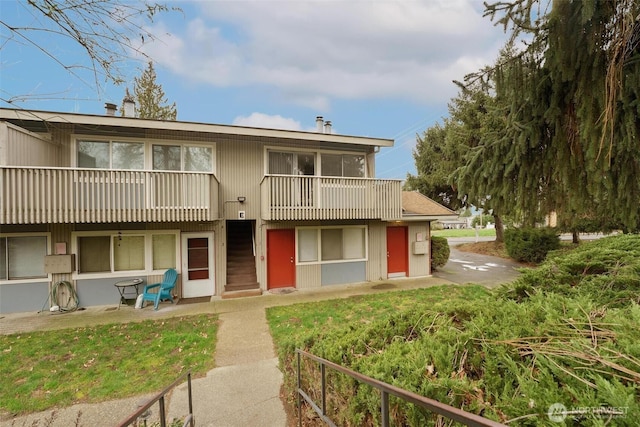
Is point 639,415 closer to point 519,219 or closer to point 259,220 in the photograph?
point 519,219

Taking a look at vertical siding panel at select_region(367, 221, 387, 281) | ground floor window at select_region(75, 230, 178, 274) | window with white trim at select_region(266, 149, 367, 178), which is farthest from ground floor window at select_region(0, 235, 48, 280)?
vertical siding panel at select_region(367, 221, 387, 281)

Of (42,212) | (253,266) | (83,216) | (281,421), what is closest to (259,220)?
(253,266)

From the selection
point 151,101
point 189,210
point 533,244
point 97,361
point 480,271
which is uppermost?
point 151,101

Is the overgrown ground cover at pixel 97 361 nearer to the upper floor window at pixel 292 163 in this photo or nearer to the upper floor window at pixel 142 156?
the upper floor window at pixel 142 156

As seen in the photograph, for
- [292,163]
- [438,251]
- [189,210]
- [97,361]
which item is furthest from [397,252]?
[97,361]

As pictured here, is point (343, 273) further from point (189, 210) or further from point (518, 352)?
point (518, 352)

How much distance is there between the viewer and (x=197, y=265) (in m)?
8.65

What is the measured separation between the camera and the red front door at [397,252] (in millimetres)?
10570

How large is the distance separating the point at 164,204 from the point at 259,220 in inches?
116

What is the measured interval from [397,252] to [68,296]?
10872 millimetres

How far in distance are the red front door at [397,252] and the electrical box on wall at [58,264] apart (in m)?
10.3

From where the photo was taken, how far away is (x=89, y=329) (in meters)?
6.11

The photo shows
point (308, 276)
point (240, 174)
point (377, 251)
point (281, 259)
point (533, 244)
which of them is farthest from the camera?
point (533, 244)

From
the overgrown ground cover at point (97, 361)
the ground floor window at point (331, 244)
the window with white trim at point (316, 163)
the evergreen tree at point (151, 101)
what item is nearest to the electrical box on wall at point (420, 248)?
the ground floor window at point (331, 244)
